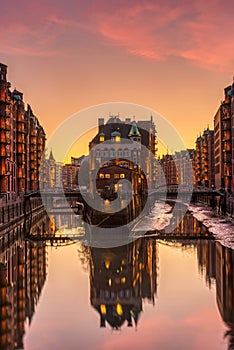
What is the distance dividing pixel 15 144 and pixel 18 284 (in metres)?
69.3

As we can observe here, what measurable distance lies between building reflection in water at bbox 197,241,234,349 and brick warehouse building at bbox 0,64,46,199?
41772mm

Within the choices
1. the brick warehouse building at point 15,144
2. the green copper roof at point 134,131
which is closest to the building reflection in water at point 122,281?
the brick warehouse building at point 15,144

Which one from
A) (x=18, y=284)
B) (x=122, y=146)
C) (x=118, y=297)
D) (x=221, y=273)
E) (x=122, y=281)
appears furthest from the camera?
(x=122, y=146)

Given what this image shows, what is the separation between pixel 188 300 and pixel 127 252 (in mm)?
15645

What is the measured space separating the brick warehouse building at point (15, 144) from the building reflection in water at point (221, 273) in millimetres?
41772

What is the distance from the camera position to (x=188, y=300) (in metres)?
26.6

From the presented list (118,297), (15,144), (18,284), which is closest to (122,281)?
(118,297)

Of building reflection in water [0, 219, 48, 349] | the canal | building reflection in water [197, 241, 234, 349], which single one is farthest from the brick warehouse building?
building reflection in water [197, 241, 234, 349]

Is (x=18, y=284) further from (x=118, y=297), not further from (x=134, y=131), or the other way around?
(x=134, y=131)

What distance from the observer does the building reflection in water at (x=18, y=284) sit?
21078 mm

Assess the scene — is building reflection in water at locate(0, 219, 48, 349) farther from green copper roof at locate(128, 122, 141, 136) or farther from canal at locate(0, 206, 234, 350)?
green copper roof at locate(128, 122, 141, 136)

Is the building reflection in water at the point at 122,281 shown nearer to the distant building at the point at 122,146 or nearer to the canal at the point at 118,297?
the canal at the point at 118,297

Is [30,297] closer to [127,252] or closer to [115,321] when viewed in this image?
[115,321]

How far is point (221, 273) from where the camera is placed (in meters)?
32.3
